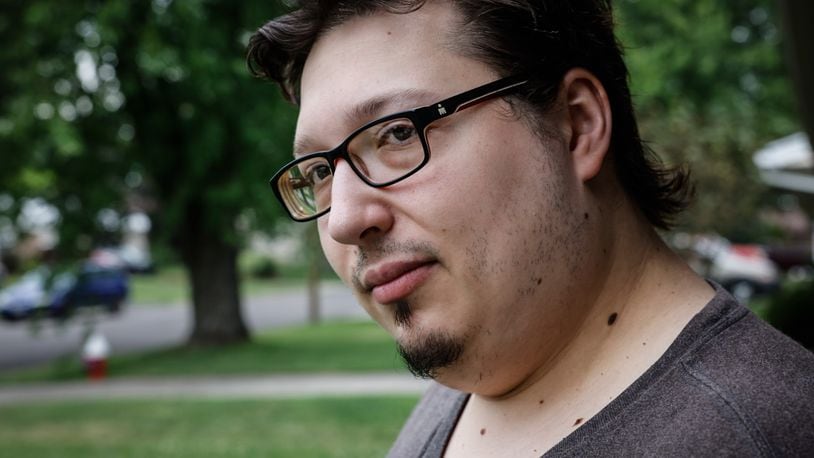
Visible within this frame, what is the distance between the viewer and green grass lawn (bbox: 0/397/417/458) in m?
7.63

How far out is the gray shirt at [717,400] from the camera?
3.36ft

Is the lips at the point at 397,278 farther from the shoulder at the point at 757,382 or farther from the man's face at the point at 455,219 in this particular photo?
the shoulder at the point at 757,382

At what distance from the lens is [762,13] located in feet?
72.7

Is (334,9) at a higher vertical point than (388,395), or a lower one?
higher

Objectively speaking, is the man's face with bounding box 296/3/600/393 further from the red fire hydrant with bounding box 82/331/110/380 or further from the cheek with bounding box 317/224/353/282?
the red fire hydrant with bounding box 82/331/110/380

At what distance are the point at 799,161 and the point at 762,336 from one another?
857cm

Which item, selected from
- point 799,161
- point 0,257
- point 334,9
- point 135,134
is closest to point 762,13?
point 799,161

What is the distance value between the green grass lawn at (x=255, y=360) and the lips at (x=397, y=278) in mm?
10314

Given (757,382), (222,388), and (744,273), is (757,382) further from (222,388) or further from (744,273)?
(744,273)

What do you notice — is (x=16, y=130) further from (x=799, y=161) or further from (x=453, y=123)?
(x=453, y=123)

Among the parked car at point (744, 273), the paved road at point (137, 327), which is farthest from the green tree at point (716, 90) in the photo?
the paved road at point (137, 327)

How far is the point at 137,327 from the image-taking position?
23500 mm

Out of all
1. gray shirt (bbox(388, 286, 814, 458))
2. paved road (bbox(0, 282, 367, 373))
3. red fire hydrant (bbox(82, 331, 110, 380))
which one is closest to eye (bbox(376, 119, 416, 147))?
gray shirt (bbox(388, 286, 814, 458))

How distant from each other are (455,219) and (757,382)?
1.46ft
